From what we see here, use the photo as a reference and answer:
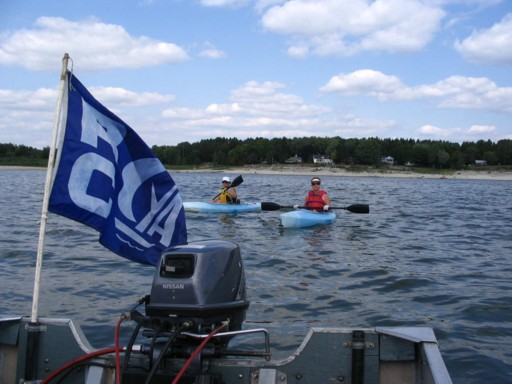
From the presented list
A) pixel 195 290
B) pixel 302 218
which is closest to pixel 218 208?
pixel 302 218

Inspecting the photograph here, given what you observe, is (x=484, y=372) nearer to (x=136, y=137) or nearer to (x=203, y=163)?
(x=136, y=137)

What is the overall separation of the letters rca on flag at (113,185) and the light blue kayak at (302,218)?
1154 centimetres

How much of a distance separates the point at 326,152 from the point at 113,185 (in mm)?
128982

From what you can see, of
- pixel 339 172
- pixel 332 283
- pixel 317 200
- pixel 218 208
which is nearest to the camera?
pixel 332 283

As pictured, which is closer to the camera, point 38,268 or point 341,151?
point 38,268

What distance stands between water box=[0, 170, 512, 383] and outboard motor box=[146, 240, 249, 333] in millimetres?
2506

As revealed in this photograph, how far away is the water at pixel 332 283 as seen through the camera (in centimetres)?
659

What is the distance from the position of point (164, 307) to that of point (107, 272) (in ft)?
21.3

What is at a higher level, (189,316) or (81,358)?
(189,316)

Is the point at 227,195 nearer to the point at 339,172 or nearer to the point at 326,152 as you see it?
the point at 339,172

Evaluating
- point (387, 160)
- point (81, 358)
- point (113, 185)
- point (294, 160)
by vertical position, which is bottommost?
point (81, 358)

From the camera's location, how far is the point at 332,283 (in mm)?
9117

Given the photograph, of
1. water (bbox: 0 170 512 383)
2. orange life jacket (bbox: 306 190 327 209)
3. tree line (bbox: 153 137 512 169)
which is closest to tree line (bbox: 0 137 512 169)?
tree line (bbox: 153 137 512 169)

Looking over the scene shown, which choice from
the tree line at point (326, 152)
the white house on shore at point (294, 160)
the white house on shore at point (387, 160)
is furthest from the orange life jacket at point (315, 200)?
→ the white house on shore at point (294, 160)
